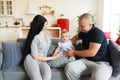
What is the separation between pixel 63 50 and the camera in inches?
115

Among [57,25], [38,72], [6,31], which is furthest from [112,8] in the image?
[38,72]

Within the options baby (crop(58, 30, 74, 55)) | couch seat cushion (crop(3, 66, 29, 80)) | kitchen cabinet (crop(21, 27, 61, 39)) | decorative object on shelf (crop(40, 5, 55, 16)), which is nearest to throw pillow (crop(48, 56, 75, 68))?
baby (crop(58, 30, 74, 55))

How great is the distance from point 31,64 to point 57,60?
0.41 m

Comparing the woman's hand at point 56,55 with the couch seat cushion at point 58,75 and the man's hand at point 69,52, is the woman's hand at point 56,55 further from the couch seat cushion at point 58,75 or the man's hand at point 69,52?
the couch seat cushion at point 58,75

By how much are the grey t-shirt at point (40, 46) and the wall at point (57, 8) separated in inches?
152

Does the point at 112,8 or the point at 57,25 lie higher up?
the point at 112,8

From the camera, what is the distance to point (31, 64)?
2568 mm

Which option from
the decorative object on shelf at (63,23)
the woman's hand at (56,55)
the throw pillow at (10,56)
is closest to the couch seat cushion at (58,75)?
the woman's hand at (56,55)

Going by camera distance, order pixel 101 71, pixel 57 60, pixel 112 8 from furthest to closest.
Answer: pixel 112 8 → pixel 57 60 → pixel 101 71

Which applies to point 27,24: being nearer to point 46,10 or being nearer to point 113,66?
point 46,10

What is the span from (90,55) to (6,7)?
4.55m

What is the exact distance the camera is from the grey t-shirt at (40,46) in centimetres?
267

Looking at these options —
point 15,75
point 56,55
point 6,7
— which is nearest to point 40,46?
point 56,55

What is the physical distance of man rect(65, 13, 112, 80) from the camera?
2561 mm
